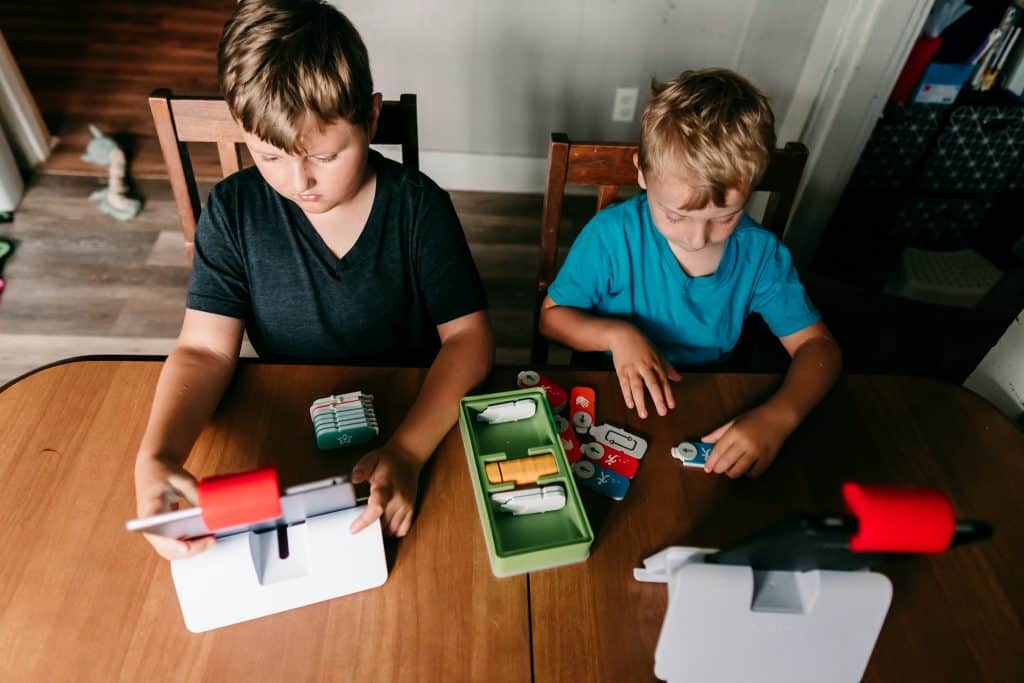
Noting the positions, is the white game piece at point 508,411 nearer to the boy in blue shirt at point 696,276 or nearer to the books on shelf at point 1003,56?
the boy in blue shirt at point 696,276

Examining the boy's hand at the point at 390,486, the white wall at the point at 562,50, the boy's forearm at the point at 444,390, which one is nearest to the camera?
the boy's hand at the point at 390,486

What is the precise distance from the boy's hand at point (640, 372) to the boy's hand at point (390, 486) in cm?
30

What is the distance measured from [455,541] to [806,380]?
1.76 ft

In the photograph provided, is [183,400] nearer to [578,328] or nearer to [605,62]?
[578,328]

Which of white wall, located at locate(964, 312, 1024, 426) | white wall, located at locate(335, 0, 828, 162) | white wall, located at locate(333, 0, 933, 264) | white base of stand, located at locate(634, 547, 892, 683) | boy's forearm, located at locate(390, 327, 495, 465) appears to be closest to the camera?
white base of stand, located at locate(634, 547, 892, 683)

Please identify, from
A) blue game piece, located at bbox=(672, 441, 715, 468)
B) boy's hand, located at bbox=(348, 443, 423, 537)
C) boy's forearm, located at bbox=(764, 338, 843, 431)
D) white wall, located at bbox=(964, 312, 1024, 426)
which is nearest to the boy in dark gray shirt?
boy's hand, located at bbox=(348, 443, 423, 537)

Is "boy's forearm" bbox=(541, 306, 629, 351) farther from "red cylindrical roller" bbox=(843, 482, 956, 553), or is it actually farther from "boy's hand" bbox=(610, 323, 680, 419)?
"red cylindrical roller" bbox=(843, 482, 956, 553)

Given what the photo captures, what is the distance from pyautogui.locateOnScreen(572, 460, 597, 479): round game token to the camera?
860mm

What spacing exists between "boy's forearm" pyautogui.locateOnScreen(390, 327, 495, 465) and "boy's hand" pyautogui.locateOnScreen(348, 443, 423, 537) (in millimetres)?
16

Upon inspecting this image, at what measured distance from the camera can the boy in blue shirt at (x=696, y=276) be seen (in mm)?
Answer: 916

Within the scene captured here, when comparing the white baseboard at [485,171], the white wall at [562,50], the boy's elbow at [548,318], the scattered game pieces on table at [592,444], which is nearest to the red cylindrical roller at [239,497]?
the scattered game pieces on table at [592,444]

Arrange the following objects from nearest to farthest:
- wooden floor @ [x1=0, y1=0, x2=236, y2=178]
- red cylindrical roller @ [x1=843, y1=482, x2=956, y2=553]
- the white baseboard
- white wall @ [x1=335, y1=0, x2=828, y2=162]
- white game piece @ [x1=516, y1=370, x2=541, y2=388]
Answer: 1. red cylindrical roller @ [x1=843, y1=482, x2=956, y2=553]
2. white game piece @ [x1=516, y1=370, x2=541, y2=388]
3. white wall @ [x1=335, y1=0, x2=828, y2=162]
4. the white baseboard
5. wooden floor @ [x1=0, y1=0, x2=236, y2=178]

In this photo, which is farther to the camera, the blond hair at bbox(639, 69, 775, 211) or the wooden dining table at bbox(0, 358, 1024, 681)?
the blond hair at bbox(639, 69, 775, 211)

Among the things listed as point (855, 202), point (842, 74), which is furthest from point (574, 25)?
point (855, 202)
